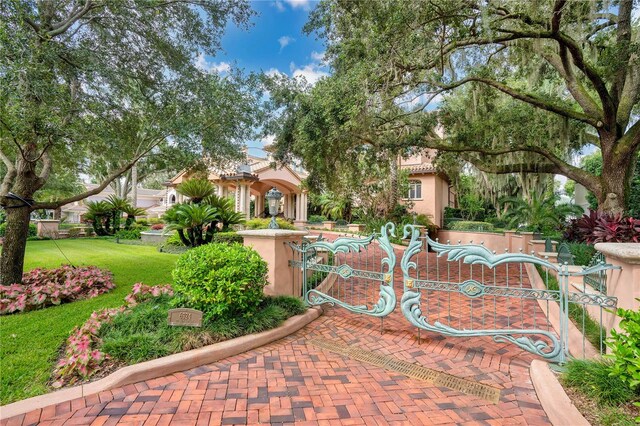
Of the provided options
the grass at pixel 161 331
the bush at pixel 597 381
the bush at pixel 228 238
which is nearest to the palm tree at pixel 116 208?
the bush at pixel 228 238

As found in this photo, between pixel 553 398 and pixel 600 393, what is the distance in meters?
0.35

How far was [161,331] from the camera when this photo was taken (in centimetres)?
386

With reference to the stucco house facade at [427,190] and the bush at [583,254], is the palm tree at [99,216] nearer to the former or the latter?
the stucco house facade at [427,190]

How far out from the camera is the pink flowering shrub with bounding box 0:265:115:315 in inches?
207

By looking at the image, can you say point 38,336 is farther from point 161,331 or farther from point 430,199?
point 430,199

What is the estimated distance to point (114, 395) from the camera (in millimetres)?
2896

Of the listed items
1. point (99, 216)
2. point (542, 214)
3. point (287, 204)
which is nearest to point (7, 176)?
point (99, 216)

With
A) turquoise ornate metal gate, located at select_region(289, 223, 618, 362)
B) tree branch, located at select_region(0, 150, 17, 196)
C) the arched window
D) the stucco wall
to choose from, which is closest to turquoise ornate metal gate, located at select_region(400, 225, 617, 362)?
turquoise ornate metal gate, located at select_region(289, 223, 618, 362)

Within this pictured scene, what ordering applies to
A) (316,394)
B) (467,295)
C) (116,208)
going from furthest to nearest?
1. (116,208)
2. (467,295)
3. (316,394)

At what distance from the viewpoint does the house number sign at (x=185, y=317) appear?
12.9 ft

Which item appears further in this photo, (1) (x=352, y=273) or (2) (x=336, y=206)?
(2) (x=336, y=206)

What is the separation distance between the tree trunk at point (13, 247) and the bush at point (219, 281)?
13.6 ft

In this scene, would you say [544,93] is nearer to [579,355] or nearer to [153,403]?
[579,355]

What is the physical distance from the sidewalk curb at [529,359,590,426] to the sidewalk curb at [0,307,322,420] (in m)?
2.90
